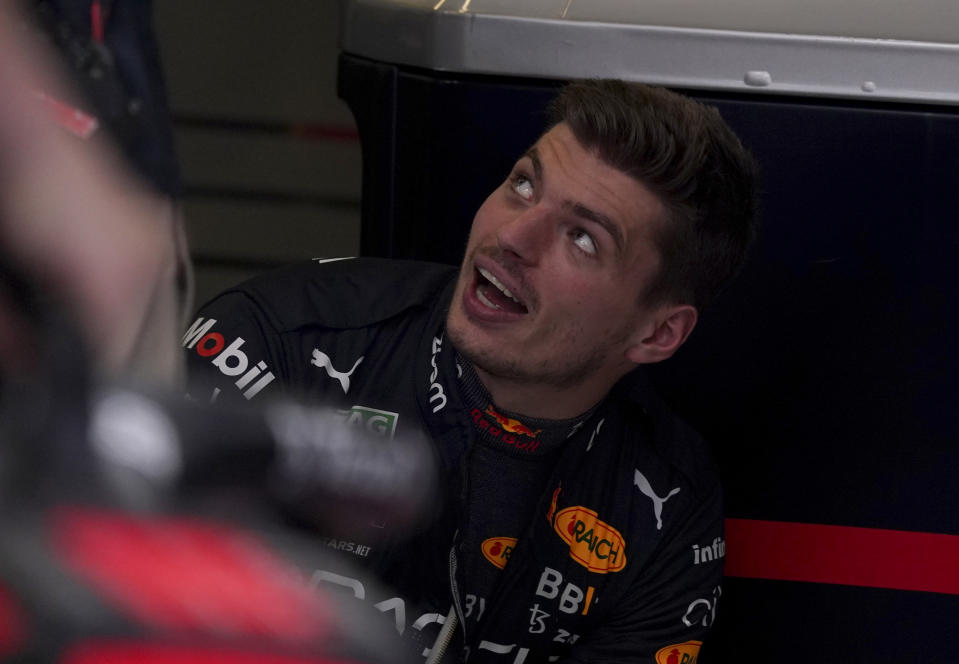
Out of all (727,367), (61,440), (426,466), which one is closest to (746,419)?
(727,367)

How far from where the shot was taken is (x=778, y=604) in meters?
1.46

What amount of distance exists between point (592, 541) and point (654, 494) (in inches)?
3.3

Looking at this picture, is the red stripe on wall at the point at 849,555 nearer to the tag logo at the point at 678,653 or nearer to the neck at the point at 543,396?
the tag logo at the point at 678,653

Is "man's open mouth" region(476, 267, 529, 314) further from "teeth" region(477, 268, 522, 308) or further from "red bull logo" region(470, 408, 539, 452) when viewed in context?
"red bull logo" region(470, 408, 539, 452)

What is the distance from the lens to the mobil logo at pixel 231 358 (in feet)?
4.02

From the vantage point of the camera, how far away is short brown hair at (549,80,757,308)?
123cm

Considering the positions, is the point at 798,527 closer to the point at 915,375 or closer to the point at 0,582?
the point at 915,375

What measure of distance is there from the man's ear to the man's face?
0.18 feet

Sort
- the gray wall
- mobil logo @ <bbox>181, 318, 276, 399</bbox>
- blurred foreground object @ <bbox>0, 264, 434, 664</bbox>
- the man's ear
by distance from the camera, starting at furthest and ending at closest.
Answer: the gray wall < the man's ear < mobil logo @ <bbox>181, 318, 276, 399</bbox> < blurred foreground object @ <bbox>0, 264, 434, 664</bbox>

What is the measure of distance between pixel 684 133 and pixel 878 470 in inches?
17.3

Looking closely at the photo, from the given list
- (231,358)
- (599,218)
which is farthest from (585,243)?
(231,358)

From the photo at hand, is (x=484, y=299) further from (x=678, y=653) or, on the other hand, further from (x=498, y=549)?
(x=678, y=653)

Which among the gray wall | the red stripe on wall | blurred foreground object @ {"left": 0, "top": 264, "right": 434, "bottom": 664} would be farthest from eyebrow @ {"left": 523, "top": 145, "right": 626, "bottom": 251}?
the gray wall

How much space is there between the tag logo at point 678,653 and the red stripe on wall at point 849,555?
0.47 feet
